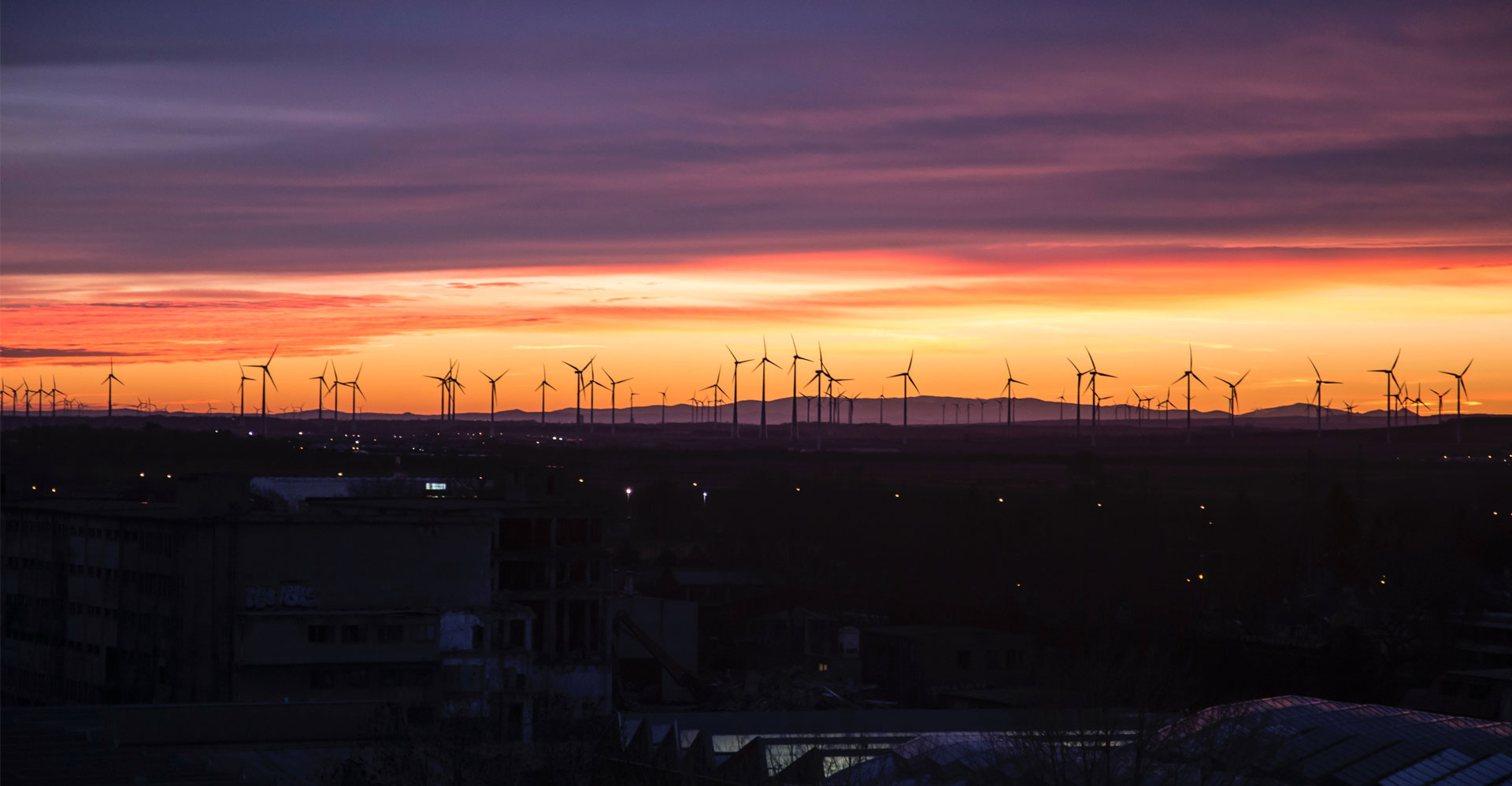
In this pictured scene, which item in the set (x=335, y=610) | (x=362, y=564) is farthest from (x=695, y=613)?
(x=335, y=610)

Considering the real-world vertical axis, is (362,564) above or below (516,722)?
above

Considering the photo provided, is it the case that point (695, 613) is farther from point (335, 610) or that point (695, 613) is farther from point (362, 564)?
point (335, 610)

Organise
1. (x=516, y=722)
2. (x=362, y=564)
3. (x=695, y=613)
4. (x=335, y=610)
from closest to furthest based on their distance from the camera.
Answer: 1. (x=335, y=610)
2. (x=516, y=722)
3. (x=362, y=564)
4. (x=695, y=613)

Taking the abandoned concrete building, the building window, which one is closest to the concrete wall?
the abandoned concrete building

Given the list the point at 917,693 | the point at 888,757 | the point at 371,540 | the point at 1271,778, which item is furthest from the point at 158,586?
the point at 1271,778

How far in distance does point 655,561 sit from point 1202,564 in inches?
970

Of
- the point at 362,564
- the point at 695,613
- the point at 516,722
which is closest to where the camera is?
the point at 516,722

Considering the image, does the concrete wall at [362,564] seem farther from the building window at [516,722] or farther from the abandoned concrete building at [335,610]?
the building window at [516,722]

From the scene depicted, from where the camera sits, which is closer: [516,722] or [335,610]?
[335,610]

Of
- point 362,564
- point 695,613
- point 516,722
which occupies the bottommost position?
point 516,722

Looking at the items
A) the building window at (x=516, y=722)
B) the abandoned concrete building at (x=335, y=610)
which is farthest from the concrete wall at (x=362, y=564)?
the building window at (x=516, y=722)

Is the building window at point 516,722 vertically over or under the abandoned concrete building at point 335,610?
under

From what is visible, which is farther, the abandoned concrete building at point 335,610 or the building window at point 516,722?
the building window at point 516,722

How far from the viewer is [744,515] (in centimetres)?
9412
